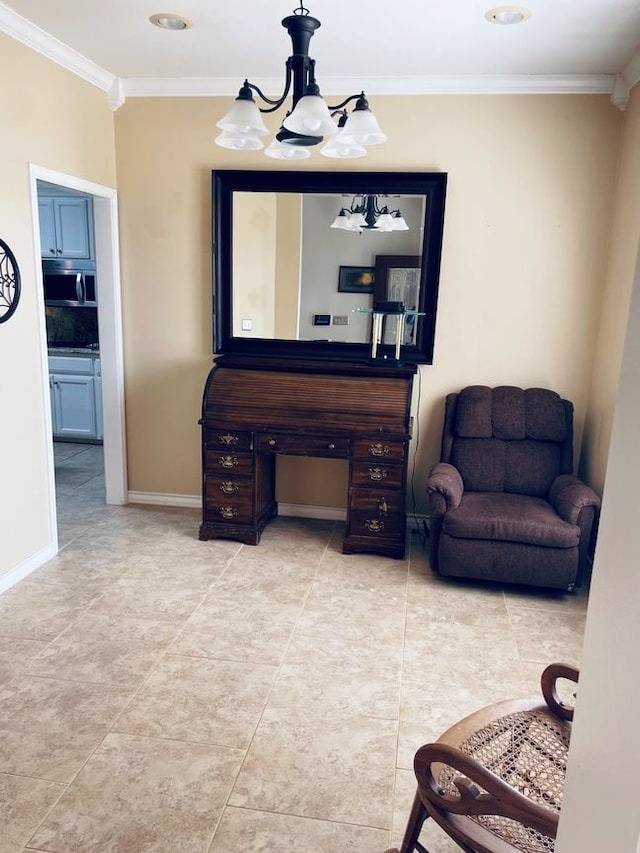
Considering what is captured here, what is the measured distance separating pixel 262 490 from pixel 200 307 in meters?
1.27

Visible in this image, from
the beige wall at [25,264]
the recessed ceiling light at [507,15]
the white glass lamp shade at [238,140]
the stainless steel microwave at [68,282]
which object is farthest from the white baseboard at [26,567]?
the recessed ceiling light at [507,15]

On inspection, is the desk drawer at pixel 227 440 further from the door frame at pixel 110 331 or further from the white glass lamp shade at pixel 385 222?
the white glass lamp shade at pixel 385 222

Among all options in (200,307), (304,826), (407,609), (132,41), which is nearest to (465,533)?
(407,609)

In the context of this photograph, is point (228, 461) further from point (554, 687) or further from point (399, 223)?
point (554, 687)

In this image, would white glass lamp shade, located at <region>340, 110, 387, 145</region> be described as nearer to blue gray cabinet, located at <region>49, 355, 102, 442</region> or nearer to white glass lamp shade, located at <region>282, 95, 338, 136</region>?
white glass lamp shade, located at <region>282, 95, 338, 136</region>

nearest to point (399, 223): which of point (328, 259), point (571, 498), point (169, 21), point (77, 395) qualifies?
point (328, 259)

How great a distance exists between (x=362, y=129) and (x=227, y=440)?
1.95 metres

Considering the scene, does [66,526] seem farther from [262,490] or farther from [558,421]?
[558,421]

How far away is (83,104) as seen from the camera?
11.8 ft

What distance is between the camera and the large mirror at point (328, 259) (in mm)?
3746

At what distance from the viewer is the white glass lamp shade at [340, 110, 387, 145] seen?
7.39 ft

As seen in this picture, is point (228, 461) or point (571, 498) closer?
point (571, 498)

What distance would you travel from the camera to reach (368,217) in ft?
12.4

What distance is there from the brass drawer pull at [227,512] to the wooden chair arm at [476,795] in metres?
2.51
